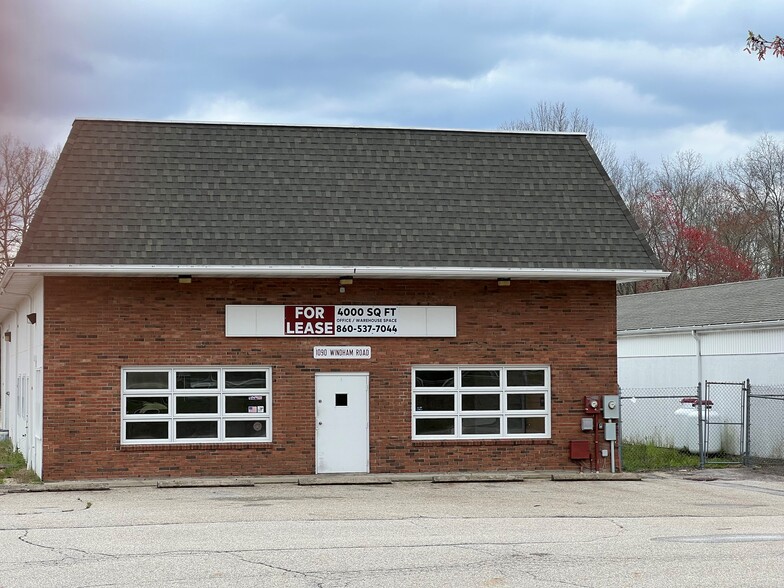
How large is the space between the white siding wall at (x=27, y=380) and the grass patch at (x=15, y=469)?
A: 7.1 inches

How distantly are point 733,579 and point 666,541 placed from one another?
95.1 inches

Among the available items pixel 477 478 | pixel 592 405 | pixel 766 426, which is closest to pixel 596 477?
pixel 592 405

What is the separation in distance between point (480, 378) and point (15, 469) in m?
9.71

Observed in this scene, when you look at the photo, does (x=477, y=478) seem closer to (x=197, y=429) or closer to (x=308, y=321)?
(x=308, y=321)

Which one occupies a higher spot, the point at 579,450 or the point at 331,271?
the point at 331,271

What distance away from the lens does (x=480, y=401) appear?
21125 millimetres

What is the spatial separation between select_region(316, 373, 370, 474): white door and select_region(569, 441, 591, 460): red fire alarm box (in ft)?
12.9

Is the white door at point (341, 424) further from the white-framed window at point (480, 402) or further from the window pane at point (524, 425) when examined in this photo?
the window pane at point (524, 425)

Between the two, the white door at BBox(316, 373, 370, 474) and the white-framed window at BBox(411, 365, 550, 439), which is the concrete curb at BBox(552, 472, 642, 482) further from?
the white door at BBox(316, 373, 370, 474)

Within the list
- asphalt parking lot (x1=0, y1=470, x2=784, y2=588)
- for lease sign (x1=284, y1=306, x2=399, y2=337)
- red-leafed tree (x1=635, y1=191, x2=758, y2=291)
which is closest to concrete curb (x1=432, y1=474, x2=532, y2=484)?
asphalt parking lot (x1=0, y1=470, x2=784, y2=588)

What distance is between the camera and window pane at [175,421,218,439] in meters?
20.2

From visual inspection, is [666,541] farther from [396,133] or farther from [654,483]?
[396,133]

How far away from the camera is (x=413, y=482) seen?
19.8m

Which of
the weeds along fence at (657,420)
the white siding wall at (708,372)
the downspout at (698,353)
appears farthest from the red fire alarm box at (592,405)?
the downspout at (698,353)
